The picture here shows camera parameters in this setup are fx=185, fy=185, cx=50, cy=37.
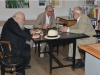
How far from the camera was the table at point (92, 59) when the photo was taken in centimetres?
213

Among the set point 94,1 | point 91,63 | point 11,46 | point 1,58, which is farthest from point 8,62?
point 94,1

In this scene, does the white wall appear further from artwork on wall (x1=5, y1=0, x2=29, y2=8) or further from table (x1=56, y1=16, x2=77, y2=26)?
table (x1=56, y1=16, x2=77, y2=26)

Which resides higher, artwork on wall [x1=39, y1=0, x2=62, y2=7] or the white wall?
artwork on wall [x1=39, y1=0, x2=62, y2=7]

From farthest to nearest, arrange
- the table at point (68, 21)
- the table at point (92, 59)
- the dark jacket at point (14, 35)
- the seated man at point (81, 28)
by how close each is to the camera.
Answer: the table at point (68, 21) < the seated man at point (81, 28) < the dark jacket at point (14, 35) < the table at point (92, 59)

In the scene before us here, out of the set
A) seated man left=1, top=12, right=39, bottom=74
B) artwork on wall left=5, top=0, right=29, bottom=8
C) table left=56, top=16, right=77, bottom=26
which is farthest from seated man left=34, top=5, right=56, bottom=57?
artwork on wall left=5, top=0, right=29, bottom=8

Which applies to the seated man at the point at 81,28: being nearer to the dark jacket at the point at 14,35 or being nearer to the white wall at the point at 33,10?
the dark jacket at the point at 14,35

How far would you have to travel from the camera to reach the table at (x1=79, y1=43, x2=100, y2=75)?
213 centimetres

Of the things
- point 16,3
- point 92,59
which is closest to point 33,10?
point 16,3

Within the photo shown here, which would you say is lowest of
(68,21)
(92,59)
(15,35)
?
(92,59)

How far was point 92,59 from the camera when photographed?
88.2 inches

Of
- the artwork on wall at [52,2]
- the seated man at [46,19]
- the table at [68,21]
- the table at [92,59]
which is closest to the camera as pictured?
the table at [92,59]

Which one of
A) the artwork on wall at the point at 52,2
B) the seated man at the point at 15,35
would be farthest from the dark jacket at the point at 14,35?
the artwork on wall at the point at 52,2

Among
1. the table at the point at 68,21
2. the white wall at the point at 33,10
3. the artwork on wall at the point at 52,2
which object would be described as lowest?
the table at the point at 68,21

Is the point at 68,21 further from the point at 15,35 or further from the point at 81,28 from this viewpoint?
the point at 15,35
